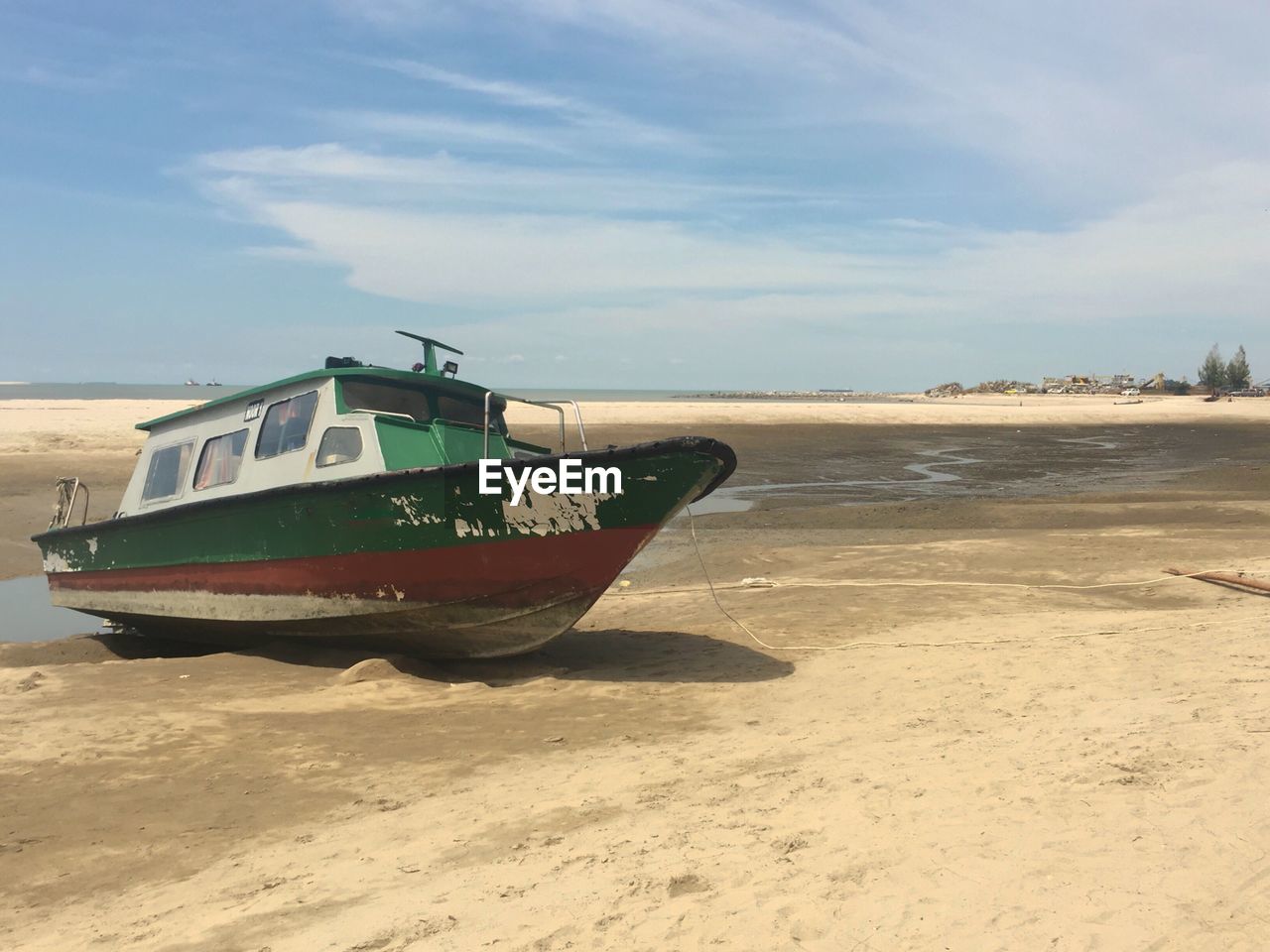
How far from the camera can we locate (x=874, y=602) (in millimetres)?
10531

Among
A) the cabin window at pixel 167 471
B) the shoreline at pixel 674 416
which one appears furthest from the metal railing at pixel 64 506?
the shoreline at pixel 674 416

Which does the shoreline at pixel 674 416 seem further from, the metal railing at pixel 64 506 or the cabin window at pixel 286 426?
the cabin window at pixel 286 426

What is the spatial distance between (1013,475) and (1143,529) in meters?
11.9

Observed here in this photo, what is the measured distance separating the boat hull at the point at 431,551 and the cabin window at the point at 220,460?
0.50 metres

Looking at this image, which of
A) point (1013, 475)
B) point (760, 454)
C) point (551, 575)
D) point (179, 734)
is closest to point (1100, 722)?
A: point (551, 575)

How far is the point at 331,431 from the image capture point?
851 cm

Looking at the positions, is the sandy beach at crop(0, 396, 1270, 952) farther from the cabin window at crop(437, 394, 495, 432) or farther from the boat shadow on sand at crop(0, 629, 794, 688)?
the cabin window at crop(437, 394, 495, 432)

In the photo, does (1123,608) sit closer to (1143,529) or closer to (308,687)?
(1143,529)

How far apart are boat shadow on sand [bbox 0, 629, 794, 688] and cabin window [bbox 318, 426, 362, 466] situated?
1.80 m

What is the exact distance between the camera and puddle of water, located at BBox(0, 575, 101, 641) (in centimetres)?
1138

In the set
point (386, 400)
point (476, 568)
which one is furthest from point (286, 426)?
point (476, 568)

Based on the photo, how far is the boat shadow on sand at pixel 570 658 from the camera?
8000mm

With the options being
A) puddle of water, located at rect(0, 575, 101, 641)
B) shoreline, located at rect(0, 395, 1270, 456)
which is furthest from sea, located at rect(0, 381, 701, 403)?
puddle of water, located at rect(0, 575, 101, 641)

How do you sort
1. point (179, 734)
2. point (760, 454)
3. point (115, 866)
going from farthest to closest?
1. point (760, 454)
2. point (179, 734)
3. point (115, 866)
